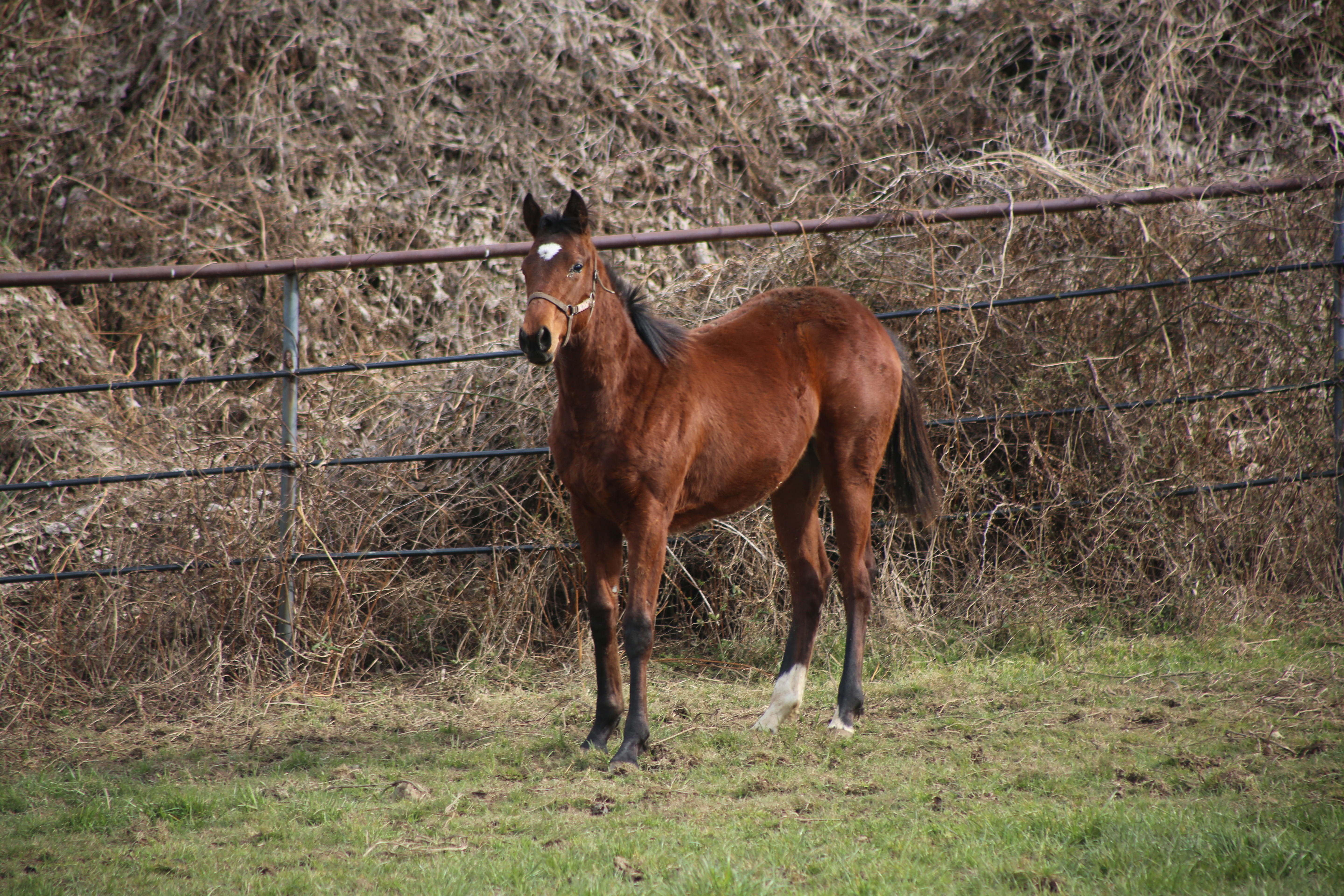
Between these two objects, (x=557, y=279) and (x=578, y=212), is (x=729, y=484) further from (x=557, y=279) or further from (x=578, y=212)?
(x=578, y=212)

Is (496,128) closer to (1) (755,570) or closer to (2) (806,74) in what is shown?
(2) (806,74)

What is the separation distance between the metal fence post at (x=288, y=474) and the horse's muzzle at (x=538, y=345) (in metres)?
2.02

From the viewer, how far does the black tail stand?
484 centimetres

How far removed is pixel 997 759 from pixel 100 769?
3312mm

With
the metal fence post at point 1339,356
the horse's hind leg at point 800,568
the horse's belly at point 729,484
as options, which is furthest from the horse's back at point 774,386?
the metal fence post at point 1339,356

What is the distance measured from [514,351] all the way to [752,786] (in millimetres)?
2552

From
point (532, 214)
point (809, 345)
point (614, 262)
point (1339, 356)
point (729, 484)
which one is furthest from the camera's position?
point (614, 262)

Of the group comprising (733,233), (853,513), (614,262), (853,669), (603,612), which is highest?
(614,262)

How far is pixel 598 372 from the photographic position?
3.95m

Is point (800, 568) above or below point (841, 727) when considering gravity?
above

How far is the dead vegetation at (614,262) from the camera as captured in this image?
530 centimetres

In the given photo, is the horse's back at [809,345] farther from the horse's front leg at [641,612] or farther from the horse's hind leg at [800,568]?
the horse's front leg at [641,612]

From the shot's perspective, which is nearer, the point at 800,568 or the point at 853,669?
the point at 853,669

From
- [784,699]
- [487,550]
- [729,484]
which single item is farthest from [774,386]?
[487,550]
